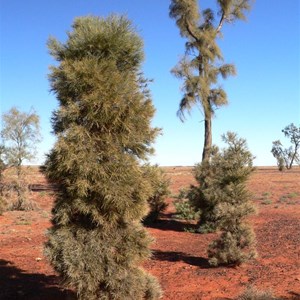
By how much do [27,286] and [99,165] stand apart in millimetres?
4276

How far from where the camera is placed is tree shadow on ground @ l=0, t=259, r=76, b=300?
27.4 feet

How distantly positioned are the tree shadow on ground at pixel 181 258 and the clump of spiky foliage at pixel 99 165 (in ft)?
14.8

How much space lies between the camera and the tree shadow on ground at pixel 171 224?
18.1 meters

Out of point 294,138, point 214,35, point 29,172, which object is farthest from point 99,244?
point 294,138

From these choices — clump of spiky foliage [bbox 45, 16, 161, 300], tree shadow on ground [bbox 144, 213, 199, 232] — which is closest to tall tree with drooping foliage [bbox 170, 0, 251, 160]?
tree shadow on ground [bbox 144, 213, 199, 232]

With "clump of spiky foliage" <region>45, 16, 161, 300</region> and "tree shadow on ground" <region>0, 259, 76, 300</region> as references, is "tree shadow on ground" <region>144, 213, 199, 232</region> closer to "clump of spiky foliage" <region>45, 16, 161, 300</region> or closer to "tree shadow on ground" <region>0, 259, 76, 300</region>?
"tree shadow on ground" <region>0, 259, 76, 300</region>

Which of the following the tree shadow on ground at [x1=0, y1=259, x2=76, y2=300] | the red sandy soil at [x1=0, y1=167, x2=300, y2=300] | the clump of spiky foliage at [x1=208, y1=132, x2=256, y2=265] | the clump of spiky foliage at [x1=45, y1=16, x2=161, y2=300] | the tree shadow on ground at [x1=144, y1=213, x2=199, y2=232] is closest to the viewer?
the clump of spiky foliage at [x1=45, y1=16, x2=161, y2=300]

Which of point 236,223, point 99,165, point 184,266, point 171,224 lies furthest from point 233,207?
point 171,224

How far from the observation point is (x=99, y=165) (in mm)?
6590

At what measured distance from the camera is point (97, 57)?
6832mm

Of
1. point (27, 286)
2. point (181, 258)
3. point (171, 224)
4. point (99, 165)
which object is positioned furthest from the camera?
point (171, 224)

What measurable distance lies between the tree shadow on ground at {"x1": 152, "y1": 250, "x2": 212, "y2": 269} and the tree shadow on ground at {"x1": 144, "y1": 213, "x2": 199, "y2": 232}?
482cm

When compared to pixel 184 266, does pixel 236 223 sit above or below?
above

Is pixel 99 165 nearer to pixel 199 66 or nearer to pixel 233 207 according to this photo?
pixel 233 207
